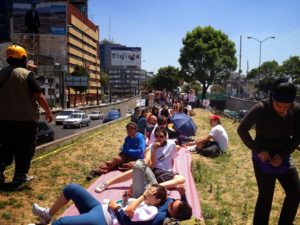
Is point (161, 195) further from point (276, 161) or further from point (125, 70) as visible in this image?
point (125, 70)

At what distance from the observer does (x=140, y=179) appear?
5.38m

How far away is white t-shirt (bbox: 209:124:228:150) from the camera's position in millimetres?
11078

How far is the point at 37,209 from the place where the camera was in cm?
478

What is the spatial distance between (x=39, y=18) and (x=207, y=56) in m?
35.6

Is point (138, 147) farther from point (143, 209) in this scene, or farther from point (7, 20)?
point (7, 20)

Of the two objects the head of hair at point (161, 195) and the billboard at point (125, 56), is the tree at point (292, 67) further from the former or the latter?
Answer: the head of hair at point (161, 195)

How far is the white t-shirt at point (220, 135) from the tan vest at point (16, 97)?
6146 mm

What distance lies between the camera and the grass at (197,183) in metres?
5.78

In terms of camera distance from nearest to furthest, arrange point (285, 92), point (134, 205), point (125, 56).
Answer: point (285, 92)
point (134, 205)
point (125, 56)

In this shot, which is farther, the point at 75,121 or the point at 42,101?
the point at 75,121

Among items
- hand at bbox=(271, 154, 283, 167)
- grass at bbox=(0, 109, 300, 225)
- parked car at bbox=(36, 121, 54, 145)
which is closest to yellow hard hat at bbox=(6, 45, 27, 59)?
grass at bbox=(0, 109, 300, 225)

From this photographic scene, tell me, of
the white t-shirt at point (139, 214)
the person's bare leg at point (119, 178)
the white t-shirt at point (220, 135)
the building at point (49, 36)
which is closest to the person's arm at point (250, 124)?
the white t-shirt at point (139, 214)

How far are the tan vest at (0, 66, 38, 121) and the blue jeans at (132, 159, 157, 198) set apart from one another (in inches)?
75.4

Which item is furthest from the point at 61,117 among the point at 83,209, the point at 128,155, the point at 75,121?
the point at 83,209
